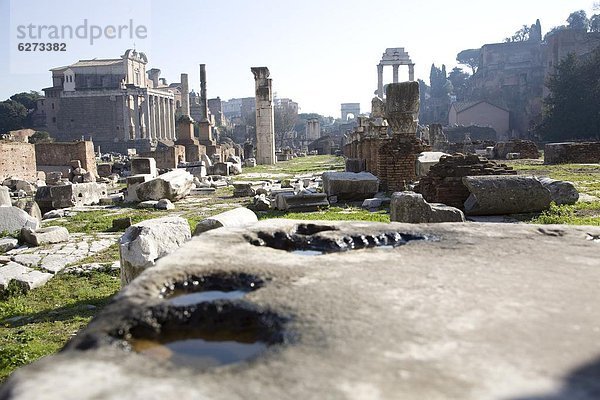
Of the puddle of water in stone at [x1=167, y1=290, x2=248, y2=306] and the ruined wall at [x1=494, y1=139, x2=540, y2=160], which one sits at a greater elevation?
the ruined wall at [x1=494, y1=139, x2=540, y2=160]

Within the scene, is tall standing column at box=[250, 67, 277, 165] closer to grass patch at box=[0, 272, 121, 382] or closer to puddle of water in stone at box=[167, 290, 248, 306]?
grass patch at box=[0, 272, 121, 382]

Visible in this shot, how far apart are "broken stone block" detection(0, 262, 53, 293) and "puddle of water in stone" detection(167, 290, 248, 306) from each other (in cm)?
372

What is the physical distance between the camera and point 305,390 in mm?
1398

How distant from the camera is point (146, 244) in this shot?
4.83m

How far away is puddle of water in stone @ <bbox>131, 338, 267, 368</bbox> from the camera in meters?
1.73

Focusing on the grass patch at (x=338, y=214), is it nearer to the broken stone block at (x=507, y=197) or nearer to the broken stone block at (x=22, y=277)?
the broken stone block at (x=507, y=197)

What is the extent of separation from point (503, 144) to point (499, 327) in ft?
87.2

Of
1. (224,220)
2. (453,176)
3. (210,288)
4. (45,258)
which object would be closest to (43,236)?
(45,258)

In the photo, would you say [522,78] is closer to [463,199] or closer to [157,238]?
[463,199]

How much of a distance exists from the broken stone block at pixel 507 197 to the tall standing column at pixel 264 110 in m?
19.9

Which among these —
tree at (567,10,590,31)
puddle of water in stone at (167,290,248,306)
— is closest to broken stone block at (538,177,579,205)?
puddle of water in stone at (167,290,248,306)

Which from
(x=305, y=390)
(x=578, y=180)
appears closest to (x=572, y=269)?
(x=305, y=390)

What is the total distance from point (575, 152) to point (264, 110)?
564 inches

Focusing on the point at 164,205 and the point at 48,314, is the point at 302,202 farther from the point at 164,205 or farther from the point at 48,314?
the point at 48,314
